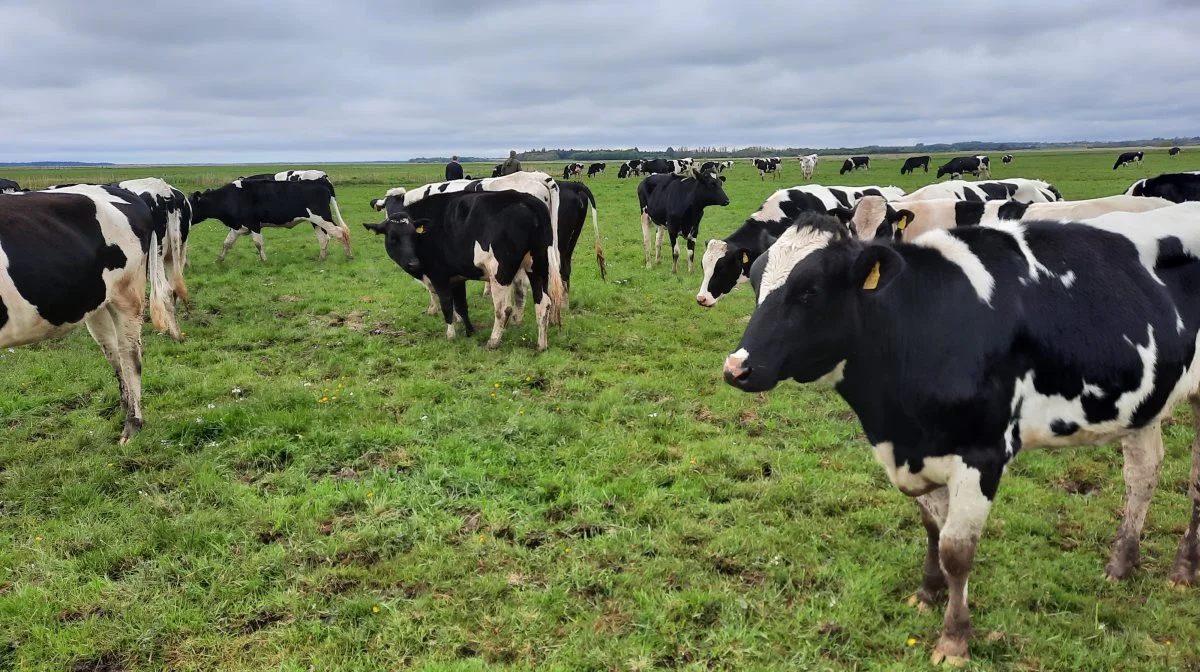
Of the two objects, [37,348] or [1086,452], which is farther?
[37,348]

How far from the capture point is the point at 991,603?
4172 mm

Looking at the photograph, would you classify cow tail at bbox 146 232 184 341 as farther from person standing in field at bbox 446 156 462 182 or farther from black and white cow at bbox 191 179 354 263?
person standing in field at bbox 446 156 462 182

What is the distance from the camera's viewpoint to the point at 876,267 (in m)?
3.37

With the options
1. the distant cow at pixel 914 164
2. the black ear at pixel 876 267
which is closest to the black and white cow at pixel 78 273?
the black ear at pixel 876 267

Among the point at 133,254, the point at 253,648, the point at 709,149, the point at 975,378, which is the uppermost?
the point at 709,149

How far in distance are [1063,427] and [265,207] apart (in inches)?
721

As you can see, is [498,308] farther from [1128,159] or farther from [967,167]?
[1128,159]

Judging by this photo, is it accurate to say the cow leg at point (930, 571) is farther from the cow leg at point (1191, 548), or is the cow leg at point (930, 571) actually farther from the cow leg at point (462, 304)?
the cow leg at point (462, 304)

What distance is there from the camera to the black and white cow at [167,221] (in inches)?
432

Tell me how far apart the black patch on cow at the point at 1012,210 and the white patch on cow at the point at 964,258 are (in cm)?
680

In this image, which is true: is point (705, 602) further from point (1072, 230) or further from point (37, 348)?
point (37, 348)

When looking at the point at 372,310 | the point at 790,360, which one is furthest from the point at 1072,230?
the point at 372,310

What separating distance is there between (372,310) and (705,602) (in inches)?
379

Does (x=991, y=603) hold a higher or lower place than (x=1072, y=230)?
lower
